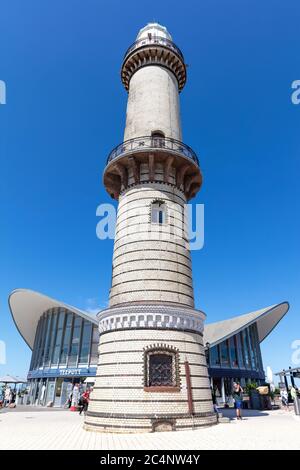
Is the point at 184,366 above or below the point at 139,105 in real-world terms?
below

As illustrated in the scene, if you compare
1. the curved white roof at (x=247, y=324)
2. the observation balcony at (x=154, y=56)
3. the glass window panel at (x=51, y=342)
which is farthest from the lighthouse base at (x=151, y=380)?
the glass window panel at (x=51, y=342)

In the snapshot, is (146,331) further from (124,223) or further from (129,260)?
(124,223)

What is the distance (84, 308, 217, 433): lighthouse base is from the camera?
12.2 meters

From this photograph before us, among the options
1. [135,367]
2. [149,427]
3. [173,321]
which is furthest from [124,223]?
[149,427]

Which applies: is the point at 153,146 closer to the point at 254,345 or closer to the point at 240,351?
the point at 240,351

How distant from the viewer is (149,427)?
1188cm

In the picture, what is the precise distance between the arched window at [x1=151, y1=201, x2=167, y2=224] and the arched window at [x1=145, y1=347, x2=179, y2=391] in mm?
6426

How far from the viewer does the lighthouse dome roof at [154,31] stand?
2266 centimetres

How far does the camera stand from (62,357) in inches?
1310

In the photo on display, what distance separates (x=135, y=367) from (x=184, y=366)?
85.2 inches

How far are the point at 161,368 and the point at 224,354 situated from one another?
2627 cm

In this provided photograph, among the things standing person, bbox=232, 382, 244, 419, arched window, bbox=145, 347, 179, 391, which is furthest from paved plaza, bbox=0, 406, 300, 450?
standing person, bbox=232, 382, 244, 419

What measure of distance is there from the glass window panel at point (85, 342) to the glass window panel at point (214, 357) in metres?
13.8

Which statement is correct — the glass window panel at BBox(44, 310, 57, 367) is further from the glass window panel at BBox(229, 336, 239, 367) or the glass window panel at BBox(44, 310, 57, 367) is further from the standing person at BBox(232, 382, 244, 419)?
the standing person at BBox(232, 382, 244, 419)
